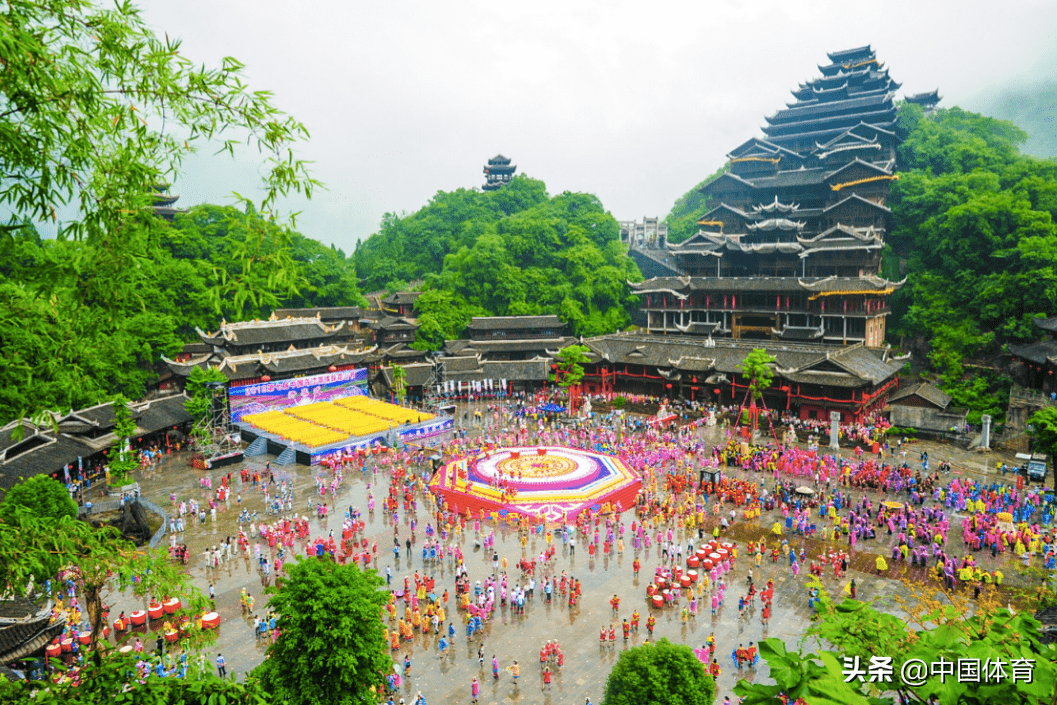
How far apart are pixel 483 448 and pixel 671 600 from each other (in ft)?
61.5

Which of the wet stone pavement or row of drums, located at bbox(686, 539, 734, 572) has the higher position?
row of drums, located at bbox(686, 539, 734, 572)

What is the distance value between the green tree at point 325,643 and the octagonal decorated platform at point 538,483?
637 inches

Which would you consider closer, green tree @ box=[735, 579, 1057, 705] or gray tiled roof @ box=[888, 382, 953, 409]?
green tree @ box=[735, 579, 1057, 705]

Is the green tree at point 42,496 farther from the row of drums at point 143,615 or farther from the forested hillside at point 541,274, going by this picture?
the forested hillside at point 541,274

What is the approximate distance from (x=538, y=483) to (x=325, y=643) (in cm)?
2008

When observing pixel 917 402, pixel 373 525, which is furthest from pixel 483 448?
pixel 917 402

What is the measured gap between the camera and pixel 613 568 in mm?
23250

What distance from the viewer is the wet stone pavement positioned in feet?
54.4

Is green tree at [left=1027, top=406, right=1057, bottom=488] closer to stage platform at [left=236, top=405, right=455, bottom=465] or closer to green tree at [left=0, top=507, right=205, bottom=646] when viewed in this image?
green tree at [left=0, top=507, right=205, bottom=646]

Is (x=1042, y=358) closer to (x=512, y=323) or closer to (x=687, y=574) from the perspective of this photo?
(x=687, y=574)

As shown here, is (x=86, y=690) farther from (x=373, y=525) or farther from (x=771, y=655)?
(x=373, y=525)

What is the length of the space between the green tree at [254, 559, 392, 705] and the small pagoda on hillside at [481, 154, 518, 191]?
9514cm

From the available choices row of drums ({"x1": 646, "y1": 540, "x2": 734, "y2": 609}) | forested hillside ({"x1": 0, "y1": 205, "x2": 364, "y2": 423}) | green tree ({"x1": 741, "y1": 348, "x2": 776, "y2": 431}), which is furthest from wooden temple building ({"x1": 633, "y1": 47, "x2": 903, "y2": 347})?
forested hillside ({"x1": 0, "y1": 205, "x2": 364, "y2": 423})

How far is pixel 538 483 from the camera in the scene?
1243 inches
